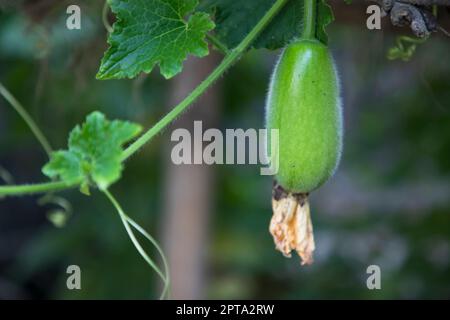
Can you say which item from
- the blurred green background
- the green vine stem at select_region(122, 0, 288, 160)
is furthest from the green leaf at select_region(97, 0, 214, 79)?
the blurred green background

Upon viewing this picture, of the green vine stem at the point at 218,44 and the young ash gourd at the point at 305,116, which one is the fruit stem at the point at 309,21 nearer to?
the young ash gourd at the point at 305,116

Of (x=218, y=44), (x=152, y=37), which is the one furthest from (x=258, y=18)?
(x=152, y=37)

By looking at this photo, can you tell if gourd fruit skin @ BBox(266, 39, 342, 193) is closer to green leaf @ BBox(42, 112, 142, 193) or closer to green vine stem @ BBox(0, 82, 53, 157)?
green leaf @ BBox(42, 112, 142, 193)

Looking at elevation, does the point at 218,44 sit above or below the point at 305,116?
above

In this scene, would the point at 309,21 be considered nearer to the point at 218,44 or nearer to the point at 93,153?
the point at 218,44

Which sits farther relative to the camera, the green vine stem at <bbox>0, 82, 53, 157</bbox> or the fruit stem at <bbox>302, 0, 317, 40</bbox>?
the green vine stem at <bbox>0, 82, 53, 157</bbox>
